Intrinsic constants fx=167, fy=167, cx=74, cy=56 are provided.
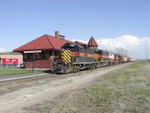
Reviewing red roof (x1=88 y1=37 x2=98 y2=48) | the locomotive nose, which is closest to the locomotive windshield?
the locomotive nose

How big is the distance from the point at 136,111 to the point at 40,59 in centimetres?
2804

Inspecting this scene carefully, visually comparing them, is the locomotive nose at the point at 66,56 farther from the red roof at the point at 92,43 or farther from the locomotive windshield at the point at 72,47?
the red roof at the point at 92,43

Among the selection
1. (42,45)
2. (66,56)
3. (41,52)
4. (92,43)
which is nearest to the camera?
(66,56)

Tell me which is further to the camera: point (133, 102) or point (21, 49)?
point (21, 49)

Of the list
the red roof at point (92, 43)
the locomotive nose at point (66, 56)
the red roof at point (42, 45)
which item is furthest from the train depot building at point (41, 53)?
the red roof at point (92, 43)

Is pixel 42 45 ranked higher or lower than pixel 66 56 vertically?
higher

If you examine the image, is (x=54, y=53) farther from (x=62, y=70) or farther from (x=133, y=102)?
(x=133, y=102)

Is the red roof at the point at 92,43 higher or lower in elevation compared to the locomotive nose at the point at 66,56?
higher

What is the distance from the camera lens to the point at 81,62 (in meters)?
23.6

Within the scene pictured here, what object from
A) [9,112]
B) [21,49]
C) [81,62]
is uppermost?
[21,49]

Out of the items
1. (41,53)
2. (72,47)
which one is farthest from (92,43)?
(72,47)

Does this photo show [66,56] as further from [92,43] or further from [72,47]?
[92,43]

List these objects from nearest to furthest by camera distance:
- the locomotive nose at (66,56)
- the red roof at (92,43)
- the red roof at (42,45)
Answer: the locomotive nose at (66,56)
the red roof at (42,45)
the red roof at (92,43)

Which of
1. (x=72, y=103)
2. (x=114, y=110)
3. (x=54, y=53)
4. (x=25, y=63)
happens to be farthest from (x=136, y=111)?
(x=25, y=63)
